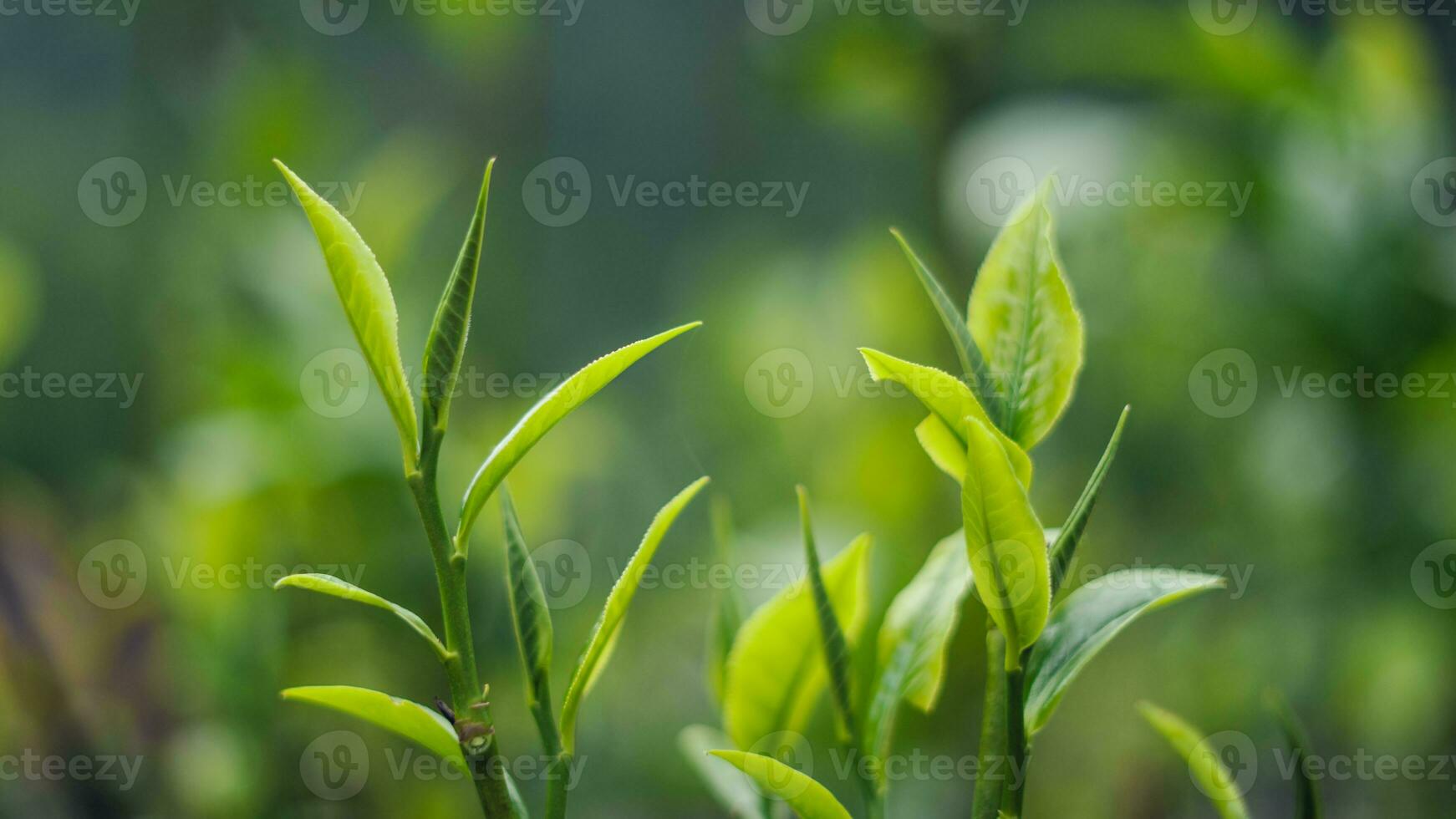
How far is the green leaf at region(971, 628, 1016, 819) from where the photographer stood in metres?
0.23

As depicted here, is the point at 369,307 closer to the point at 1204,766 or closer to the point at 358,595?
the point at 358,595

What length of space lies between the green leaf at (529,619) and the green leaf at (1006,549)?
0.32 feet

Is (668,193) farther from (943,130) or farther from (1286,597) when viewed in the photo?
(1286,597)

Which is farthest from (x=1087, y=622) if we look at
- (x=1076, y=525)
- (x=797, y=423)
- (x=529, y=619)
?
(x=797, y=423)

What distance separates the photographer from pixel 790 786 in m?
0.23

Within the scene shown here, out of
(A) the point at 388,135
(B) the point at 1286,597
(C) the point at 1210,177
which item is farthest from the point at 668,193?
(B) the point at 1286,597

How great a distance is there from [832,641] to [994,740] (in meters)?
0.05

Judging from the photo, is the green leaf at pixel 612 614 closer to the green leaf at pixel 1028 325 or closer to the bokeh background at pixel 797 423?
the green leaf at pixel 1028 325

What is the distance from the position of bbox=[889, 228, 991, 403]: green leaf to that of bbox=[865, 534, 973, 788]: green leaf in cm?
5

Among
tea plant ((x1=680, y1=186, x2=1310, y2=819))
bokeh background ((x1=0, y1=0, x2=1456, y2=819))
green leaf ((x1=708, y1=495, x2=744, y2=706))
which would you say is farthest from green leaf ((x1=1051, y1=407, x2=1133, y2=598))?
bokeh background ((x1=0, y1=0, x2=1456, y2=819))

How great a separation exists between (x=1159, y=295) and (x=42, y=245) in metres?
1.48

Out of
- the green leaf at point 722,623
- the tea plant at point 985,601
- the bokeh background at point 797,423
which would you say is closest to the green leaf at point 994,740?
the tea plant at point 985,601

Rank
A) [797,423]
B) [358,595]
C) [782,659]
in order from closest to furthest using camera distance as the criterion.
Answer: [358,595] < [782,659] < [797,423]

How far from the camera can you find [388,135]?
68.2 inches
